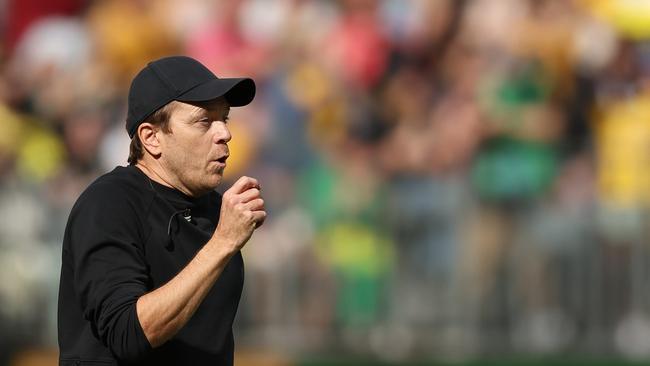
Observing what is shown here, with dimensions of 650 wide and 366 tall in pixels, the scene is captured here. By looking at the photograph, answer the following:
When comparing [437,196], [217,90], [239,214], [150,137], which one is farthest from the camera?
[437,196]

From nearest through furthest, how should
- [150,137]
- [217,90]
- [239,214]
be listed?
[239,214] < [217,90] < [150,137]

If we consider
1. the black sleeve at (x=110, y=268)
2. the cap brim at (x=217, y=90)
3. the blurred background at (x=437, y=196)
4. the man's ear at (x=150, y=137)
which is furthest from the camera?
the blurred background at (x=437, y=196)

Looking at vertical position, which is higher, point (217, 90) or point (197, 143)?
point (217, 90)

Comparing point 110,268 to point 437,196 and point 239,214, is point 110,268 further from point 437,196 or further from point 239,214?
point 437,196

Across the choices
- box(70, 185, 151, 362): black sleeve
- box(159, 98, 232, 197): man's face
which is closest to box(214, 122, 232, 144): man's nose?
box(159, 98, 232, 197): man's face

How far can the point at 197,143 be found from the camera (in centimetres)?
455

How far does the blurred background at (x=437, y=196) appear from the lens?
33.6 ft

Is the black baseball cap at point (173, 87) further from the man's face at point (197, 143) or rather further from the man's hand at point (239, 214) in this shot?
the man's hand at point (239, 214)

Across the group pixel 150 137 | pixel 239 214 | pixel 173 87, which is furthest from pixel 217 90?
pixel 239 214

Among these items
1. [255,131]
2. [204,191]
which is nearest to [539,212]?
[255,131]

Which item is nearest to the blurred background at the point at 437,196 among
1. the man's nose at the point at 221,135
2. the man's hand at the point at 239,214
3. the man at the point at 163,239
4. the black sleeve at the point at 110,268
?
the man at the point at 163,239

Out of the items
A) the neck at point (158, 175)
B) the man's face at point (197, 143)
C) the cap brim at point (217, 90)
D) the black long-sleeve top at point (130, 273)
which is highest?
the cap brim at point (217, 90)

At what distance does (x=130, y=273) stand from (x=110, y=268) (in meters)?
0.06

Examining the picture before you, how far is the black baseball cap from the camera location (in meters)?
4.49
